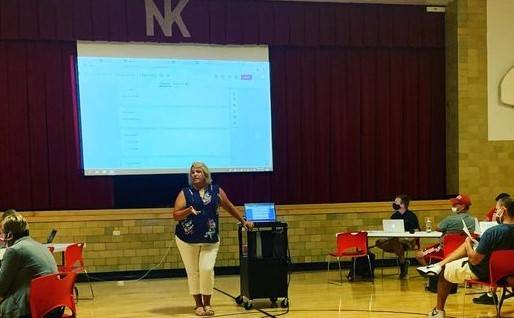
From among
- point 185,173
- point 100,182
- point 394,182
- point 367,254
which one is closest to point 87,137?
point 100,182

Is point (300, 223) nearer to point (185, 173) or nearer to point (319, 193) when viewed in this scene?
point (319, 193)

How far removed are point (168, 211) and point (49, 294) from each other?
17.2ft

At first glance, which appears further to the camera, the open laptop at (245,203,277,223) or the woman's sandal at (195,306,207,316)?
the open laptop at (245,203,277,223)

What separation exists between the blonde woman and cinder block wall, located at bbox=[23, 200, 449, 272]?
3.18 meters

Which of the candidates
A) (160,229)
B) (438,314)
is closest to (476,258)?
(438,314)

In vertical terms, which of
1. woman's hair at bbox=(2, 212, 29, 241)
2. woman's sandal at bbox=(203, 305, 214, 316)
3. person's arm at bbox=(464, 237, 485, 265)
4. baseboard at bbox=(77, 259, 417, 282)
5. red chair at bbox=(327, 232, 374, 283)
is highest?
woman's hair at bbox=(2, 212, 29, 241)

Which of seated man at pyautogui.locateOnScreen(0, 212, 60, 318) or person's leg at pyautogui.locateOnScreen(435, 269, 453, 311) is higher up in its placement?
seated man at pyautogui.locateOnScreen(0, 212, 60, 318)

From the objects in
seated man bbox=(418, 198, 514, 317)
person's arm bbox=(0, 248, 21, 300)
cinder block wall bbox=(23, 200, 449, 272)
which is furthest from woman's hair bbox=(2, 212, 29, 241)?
cinder block wall bbox=(23, 200, 449, 272)

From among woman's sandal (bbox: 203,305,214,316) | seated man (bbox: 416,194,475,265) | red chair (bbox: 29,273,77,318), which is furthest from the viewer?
seated man (bbox: 416,194,475,265)

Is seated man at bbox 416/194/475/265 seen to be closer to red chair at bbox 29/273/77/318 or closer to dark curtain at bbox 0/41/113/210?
red chair at bbox 29/273/77/318

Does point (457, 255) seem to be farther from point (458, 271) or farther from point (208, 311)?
point (208, 311)

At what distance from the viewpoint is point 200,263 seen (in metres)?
6.19

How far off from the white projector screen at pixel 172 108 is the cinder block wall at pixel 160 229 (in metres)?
0.71

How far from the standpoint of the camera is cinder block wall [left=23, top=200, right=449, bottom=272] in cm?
909
